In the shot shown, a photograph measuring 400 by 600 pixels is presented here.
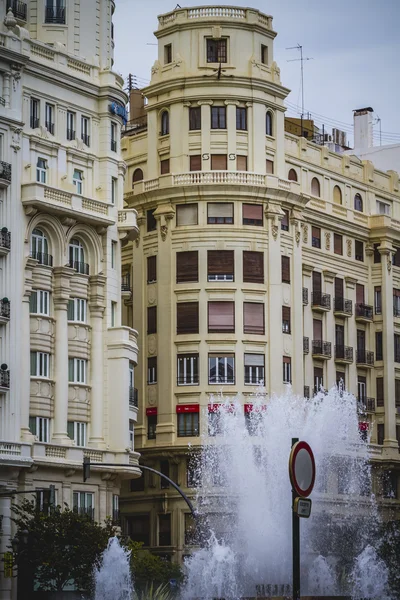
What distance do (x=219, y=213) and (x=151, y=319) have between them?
7311mm

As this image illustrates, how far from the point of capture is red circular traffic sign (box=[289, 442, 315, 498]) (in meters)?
25.9

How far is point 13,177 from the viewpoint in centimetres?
7481

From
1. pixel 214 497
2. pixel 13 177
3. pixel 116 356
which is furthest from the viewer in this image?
pixel 214 497

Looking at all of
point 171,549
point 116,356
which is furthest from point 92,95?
point 171,549

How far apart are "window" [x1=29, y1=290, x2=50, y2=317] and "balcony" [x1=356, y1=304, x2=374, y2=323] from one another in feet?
99.9

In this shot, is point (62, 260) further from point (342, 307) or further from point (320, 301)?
point (342, 307)

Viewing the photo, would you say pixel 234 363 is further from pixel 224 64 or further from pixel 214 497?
pixel 224 64

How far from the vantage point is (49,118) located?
Result: 78.4 metres

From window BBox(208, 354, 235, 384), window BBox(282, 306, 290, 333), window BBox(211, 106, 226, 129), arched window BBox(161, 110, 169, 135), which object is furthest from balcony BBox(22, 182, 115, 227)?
window BBox(282, 306, 290, 333)

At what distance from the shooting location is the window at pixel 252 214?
9200 cm

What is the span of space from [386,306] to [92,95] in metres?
29.9

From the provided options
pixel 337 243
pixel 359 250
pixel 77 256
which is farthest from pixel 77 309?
pixel 359 250

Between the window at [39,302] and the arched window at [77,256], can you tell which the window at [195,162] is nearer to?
the arched window at [77,256]

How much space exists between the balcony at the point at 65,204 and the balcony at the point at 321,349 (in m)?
20.7
